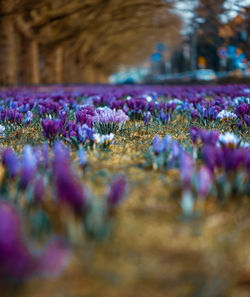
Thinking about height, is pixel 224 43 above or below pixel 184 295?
above

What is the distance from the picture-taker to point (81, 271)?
0.90 m

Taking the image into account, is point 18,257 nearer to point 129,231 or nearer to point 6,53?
point 129,231

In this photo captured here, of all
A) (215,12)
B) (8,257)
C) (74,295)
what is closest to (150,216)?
(74,295)

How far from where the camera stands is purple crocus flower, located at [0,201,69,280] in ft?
2.54

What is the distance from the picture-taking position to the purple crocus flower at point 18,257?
773 mm

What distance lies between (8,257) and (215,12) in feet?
49.2

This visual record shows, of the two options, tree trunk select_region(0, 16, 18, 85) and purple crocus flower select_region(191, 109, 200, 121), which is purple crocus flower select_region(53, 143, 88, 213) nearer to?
purple crocus flower select_region(191, 109, 200, 121)

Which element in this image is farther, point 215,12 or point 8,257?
point 215,12

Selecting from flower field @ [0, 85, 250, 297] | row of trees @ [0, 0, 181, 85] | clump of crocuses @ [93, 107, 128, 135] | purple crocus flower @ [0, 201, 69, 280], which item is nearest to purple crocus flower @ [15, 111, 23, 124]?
clump of crocuses @ [93, 107, 128, 135]

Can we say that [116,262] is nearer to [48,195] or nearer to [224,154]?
[48,195]

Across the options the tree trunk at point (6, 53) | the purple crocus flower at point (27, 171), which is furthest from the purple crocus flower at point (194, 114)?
the tree trunk at point (6, 53)

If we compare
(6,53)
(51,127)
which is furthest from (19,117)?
(6,53)

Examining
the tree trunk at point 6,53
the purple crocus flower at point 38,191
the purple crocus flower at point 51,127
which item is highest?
the tree trunk at point 6,53

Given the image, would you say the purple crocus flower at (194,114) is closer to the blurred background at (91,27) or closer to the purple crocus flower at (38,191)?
the purple crocus flower at (38,191)
